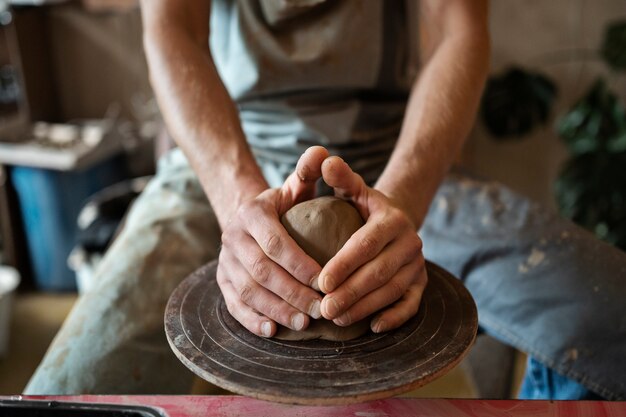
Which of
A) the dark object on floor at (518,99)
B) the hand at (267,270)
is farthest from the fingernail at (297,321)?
the dark object on floor at (518,99)

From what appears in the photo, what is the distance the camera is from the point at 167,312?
33.1 inches

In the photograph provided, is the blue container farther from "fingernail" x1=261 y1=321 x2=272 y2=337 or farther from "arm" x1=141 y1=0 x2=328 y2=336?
"fingernail" x1=261 y1=321 x2=272 y2=337

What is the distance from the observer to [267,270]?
31.1 inches

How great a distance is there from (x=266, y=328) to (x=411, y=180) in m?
0.38

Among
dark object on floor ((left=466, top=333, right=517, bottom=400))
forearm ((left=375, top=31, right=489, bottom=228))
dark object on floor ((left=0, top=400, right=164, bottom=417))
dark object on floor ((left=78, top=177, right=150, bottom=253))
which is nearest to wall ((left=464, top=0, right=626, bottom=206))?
dark object on floor ((left=466, top=333, right=517, bottom=400))

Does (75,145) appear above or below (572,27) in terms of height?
below

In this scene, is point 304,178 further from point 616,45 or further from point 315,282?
point 616,45

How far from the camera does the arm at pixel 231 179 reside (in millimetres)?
783

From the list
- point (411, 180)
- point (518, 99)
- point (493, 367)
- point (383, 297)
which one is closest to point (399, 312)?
point (383, 297)

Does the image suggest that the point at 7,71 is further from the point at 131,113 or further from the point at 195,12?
the point at 195,12

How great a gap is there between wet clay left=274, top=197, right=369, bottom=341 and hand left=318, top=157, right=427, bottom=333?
0.02 metres

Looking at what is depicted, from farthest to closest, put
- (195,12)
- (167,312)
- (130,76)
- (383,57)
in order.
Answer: (130,76), (383,57), (195,12), (167,312)

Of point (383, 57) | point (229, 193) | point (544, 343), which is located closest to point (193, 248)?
point (229, 193)

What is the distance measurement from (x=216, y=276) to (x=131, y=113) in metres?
2.44
